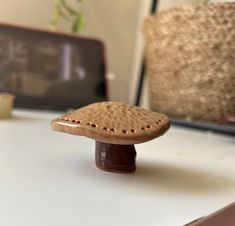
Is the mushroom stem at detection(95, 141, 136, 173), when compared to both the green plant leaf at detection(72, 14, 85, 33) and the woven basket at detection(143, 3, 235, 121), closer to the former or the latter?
the woven basket at detection(143, 3, 235, 121)

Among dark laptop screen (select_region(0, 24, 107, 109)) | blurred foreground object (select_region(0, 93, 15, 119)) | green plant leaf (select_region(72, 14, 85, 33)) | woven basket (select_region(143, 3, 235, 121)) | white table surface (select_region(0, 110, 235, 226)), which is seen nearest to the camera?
white table surface (select_region(0, 110, 235, 226))

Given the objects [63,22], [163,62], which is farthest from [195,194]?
[63,22]

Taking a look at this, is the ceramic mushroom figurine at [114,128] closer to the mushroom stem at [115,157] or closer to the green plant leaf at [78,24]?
the mushroom stem at [115,157]

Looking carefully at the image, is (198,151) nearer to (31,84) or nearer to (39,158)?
(39,158)

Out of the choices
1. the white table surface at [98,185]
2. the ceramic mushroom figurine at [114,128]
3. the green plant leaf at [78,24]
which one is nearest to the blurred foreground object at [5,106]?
the white table surface at [98,185]

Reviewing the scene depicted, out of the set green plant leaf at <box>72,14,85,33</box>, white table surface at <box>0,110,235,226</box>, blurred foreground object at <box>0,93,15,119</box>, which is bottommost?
blurred foreground object at <box>0,93,15,119</box>

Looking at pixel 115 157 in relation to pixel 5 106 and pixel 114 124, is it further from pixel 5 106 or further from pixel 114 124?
pixel 5 106

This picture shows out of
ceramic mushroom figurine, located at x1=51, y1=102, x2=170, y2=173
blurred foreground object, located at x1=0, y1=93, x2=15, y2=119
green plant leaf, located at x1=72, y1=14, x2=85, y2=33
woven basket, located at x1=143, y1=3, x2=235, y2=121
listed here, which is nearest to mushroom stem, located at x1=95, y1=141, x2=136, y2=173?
ceramic mushroom figurine, located at x1=51, y1=102, x2=170, y2=173
